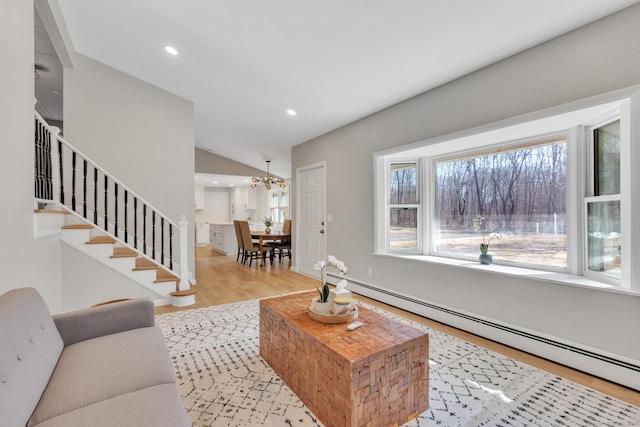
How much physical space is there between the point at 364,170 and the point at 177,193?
3033 mm

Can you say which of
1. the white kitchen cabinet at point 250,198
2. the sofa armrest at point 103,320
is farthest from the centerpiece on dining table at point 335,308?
the white kitchen cabinet at point 250,198

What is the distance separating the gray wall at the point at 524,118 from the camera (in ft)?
6.43

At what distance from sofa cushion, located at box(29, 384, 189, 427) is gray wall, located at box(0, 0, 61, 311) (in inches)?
51.0

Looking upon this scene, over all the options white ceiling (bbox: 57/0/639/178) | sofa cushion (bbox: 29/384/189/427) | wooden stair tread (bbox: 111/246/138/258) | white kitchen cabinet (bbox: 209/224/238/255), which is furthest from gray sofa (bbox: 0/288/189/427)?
white kitchen cabinet (bbox: 209/224/238/255)

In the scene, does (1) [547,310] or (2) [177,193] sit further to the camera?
(2) [177,193]

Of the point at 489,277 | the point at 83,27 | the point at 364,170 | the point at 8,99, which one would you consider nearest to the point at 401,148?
the point at 364,170

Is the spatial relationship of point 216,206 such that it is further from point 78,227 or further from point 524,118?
point 524,118

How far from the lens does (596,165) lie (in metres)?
2.39

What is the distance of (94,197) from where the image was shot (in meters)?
4.06

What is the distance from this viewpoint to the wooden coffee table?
146cm

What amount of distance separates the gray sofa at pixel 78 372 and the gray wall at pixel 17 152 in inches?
26.2

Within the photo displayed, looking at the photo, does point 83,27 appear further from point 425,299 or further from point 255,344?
point 425,299

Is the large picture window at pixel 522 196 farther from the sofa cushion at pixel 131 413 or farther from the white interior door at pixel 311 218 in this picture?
the sofa cushion at pixel 131 413

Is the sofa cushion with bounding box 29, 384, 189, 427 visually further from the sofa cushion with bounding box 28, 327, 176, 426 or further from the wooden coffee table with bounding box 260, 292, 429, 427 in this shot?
the wooden coffee table with bounding box 260, 292, 429, 427
